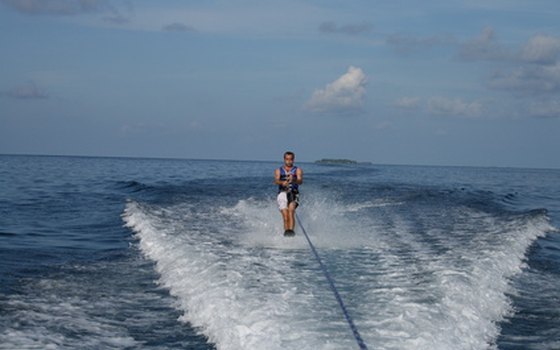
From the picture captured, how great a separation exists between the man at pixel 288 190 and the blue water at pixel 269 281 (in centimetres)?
50

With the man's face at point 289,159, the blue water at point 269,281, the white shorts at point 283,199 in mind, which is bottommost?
the blue water at point 269,281

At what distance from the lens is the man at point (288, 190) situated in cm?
1313

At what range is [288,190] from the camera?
1324 cm

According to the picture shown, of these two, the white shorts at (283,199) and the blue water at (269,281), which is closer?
the blue water at (269,281)

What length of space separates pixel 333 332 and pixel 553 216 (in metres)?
18.5

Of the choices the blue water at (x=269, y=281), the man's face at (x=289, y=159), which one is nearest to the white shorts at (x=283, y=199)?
the man's face at (x=289, y=159)

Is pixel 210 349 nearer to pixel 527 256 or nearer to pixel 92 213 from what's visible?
pixel 527 256

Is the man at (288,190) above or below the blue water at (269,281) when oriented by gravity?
above

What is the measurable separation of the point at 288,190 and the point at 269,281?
4460mm

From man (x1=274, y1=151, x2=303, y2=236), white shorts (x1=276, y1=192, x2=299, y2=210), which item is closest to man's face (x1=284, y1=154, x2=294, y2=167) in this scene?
man (x1=274, y1=151, x2=303, y2=236)

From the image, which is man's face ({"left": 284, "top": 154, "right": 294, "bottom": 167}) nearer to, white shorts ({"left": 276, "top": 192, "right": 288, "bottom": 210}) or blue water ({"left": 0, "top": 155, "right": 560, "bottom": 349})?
white shorts ({"left": 276, "top": 192, "right": 288, "bottom": 210})

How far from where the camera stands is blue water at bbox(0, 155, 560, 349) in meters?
6.79

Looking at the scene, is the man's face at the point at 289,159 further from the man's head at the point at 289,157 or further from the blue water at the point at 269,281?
the blue water at the point at 269,281

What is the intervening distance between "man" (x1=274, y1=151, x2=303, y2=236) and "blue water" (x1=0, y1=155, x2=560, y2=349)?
495 millimetres
